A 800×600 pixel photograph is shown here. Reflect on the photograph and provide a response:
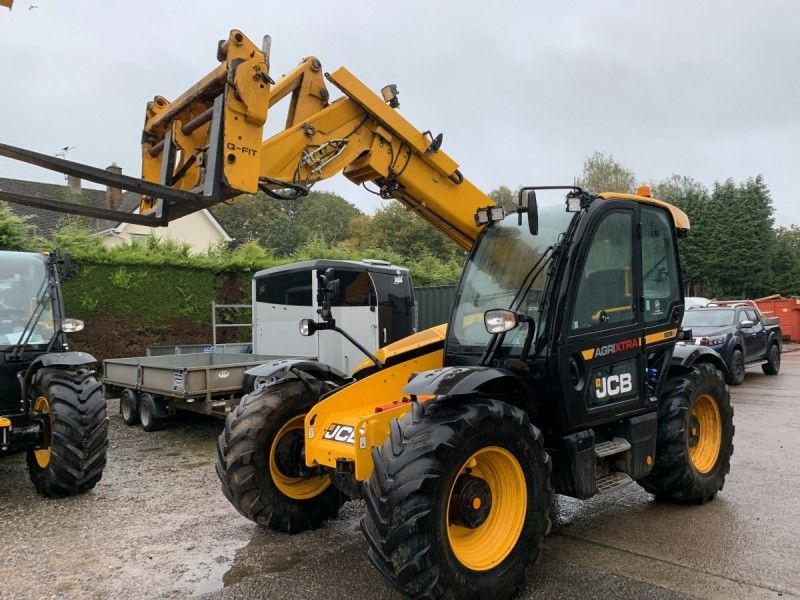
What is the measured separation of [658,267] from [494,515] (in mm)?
2451

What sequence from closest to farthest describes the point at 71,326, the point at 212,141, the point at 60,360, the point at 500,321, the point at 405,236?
the point at 500,321 < the point at 212,141 < the point at 60,360 < the point at 71,326 < the point at 405,236

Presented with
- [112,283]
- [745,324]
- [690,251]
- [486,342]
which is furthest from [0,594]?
[690,251]

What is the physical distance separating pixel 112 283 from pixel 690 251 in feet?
101

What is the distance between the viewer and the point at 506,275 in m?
4.52

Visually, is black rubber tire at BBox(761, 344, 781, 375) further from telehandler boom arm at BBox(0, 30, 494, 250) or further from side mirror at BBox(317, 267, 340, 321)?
side mirror at BBox(317, 267, 340, 321)

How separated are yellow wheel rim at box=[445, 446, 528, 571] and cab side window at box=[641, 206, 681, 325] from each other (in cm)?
178

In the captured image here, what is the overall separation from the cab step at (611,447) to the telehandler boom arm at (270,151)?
1870 millimetres

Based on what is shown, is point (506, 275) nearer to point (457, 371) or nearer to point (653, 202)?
point (457, 371)

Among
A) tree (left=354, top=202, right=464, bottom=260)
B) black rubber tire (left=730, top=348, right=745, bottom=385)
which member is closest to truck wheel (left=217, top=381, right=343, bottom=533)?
black rubber tire (left=730, top=348, right=745, bottom=385)

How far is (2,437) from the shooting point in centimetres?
545

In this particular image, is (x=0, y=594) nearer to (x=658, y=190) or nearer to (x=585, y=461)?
(x=585, y=461)

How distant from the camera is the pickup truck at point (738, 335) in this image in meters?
12.9

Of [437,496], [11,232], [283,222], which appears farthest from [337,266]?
[283,222]

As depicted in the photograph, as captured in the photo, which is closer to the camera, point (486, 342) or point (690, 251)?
point (486, 342)
